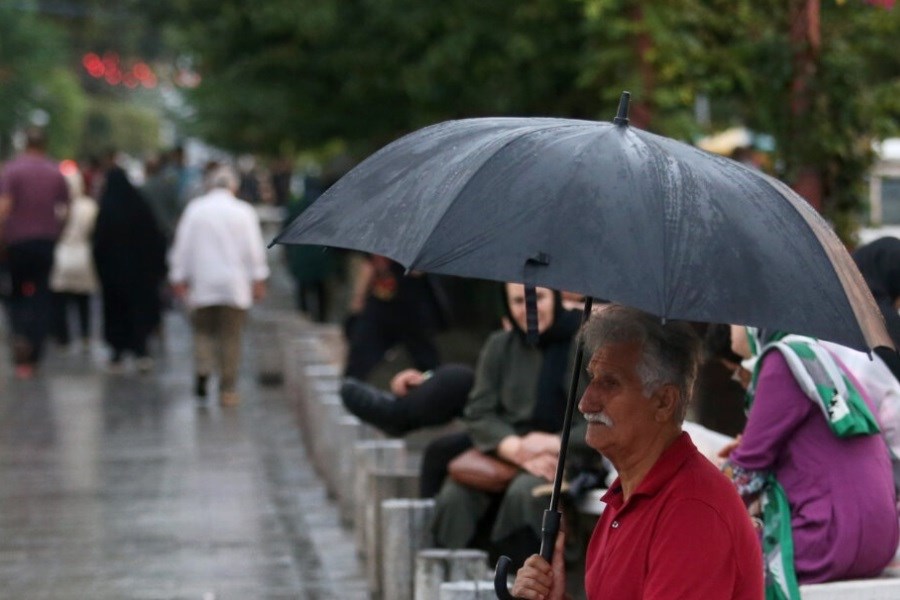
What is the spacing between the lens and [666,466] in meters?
4.02

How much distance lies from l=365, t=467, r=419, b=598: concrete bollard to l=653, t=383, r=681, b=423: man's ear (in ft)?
13.9

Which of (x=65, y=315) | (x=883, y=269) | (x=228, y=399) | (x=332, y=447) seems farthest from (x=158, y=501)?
(x=65, y=315)

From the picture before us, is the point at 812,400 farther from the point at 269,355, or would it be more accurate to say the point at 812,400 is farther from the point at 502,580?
the point at 269,355

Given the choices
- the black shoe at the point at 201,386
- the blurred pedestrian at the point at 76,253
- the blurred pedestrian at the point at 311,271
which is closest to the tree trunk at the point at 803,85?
the black shoe at the point at 201,386

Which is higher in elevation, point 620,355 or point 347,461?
point 620,355

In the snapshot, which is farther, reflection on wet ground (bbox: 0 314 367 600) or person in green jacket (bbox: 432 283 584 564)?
reflection on wet ground (bbox: 0 314 367 600)

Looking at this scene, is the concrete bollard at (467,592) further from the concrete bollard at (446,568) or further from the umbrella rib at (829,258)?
the umbrella rib at (829,258)

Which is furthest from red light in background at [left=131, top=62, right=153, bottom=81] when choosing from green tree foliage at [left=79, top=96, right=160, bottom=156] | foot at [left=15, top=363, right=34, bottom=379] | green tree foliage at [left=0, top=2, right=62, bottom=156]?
foot at [left=15, top=363, right=34, bottom=379]

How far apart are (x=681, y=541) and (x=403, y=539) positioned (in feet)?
13.0

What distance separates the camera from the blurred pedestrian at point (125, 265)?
723 inches

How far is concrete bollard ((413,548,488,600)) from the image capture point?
250 inches

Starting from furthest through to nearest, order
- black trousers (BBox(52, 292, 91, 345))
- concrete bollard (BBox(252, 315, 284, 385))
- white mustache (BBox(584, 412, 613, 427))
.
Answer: black trousers (BBox(52, 292, 91, 345)) < concrete bollard (BBox(252, 315, 284, 385)) < white mustache (BBox(584, 412, 613, 427))

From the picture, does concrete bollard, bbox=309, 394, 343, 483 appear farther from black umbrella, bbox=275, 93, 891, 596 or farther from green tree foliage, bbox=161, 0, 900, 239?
black umbrella, bbox=275, 93, 891, 596

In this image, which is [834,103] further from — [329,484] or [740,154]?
[740,154]
